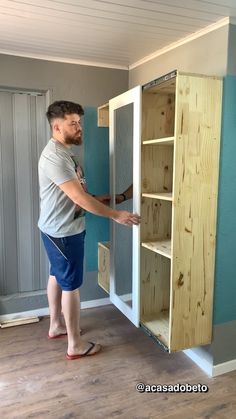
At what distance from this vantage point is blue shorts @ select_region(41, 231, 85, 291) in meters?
2.18

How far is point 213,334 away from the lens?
2.03m

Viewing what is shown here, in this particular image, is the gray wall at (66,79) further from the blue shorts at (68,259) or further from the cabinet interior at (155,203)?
the blue shorts at (68,259)

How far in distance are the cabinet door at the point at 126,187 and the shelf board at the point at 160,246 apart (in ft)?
0.25

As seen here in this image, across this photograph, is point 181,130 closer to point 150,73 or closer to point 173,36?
point 173,36

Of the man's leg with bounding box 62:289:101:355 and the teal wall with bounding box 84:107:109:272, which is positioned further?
the teal wall with bounding box 84:107:109:272

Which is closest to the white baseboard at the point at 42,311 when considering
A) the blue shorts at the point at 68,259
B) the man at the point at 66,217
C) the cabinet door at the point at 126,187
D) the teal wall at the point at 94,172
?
the teal wall at the point at 94,172

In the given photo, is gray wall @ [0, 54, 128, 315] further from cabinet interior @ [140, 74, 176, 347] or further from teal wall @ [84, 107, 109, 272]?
cabinet interior @ [140, 74, 176, 347]

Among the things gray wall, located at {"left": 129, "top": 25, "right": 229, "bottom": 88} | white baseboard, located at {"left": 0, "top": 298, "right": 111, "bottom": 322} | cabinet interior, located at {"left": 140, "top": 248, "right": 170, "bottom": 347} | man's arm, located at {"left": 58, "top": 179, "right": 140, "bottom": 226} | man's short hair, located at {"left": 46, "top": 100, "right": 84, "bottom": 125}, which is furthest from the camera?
white baseboard, located at {"left": 0, "top": 298, "right": 111, "bottom": 322}

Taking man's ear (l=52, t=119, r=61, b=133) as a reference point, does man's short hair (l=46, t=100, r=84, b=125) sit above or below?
above

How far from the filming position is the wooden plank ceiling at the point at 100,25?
175cm

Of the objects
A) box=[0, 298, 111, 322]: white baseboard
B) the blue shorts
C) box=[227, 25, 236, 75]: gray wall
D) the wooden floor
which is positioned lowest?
the wooden floor

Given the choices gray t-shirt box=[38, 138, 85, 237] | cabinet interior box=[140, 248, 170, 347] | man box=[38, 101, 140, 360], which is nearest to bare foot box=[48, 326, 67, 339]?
man box=[38, 101, 140, 360]

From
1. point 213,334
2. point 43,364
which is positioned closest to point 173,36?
point 213,334

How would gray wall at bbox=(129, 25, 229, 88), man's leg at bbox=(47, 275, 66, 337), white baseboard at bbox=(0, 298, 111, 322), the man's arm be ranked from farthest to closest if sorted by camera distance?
white baseboard at bbox=(0, 298, 111, 322) < man's leg at bbox=(47, 275, 66, 337) < the man's arm < gray wall at bbox=(129, 25, 229, 88)
